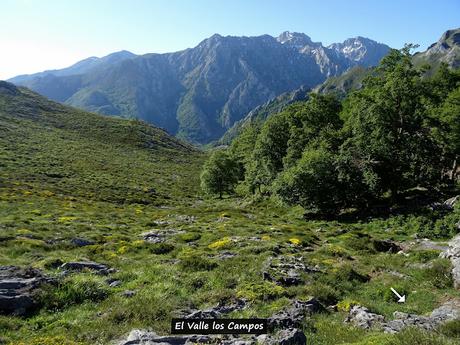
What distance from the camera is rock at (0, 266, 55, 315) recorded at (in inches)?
522

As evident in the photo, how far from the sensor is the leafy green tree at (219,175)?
7600cm

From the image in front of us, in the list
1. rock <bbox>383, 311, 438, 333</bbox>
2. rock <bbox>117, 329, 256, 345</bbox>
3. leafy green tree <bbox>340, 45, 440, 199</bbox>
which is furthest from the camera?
leafy green tree <bbox>340, 45, 440, 199</bbox>

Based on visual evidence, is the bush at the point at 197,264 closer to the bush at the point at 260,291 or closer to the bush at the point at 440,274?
the bush at the point at 260,291

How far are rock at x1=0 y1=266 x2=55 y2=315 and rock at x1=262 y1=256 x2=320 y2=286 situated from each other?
9.91 m

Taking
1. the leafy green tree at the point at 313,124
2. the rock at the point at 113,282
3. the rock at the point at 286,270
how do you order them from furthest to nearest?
1. the leafy green tree at the point at 313,124
2. the rock at the point at 286,270
3. the rock at the point at 113,282

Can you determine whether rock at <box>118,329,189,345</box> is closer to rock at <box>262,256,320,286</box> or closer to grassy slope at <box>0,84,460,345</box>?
grassy slope at <box>0,84,460,345</box>

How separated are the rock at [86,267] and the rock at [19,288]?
158 cm

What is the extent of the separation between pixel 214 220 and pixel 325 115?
85.5 feet

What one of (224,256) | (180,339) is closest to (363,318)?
(180,339)

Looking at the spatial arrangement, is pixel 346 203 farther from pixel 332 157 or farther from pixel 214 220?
pixel 214 220

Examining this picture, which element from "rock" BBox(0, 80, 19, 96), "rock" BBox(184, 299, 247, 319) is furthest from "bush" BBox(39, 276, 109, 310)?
"rock" BBox(0, 80, 19, 96)

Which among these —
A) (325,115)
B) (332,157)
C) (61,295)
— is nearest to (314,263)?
(61,295)

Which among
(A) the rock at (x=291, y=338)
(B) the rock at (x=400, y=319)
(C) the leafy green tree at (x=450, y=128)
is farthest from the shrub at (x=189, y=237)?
(C) the leafy green tree at (x=450, y=128)

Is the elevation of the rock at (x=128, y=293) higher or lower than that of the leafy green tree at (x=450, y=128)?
lower
